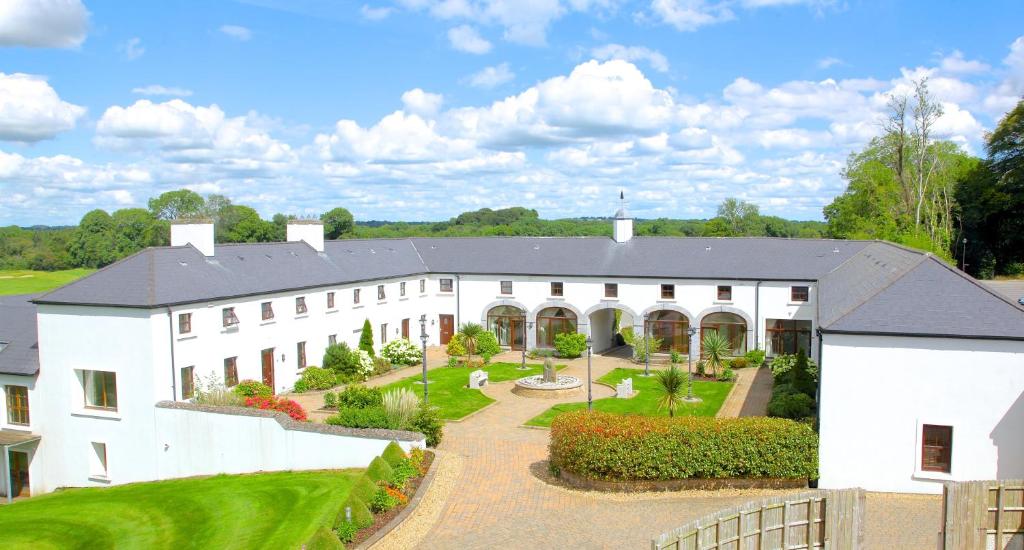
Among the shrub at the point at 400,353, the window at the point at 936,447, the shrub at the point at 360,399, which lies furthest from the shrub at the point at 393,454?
the shrub at the point at 400,353

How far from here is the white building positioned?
17.0m

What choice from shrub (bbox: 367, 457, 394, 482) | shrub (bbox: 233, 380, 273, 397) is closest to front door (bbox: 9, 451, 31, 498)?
shrub (bbox: 233, 380, 273, 397)

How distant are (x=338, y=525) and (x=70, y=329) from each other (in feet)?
52.3

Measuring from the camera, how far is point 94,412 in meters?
24.6

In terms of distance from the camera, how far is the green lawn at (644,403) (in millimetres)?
26109

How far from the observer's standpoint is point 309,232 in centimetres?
3684

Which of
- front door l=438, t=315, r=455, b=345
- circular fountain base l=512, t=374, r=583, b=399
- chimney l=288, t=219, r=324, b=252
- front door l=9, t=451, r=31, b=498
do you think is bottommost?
front door l=9, t=451, r=31, b=498

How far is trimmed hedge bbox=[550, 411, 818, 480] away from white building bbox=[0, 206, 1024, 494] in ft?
2.65

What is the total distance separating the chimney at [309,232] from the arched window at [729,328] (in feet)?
65.4

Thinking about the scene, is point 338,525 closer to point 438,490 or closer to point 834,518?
point 438,490

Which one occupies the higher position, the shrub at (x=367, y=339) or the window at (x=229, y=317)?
the window at (x=229, y=317)

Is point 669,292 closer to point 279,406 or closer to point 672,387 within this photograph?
point 672,387

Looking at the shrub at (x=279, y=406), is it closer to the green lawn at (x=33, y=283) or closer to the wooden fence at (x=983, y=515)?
the wooden fence at (x=983, y=515)

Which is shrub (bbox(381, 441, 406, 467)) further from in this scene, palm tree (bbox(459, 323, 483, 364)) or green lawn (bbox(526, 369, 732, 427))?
palm tree (bbox(459, 323, 483, 364))
